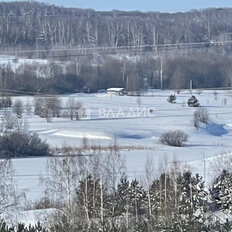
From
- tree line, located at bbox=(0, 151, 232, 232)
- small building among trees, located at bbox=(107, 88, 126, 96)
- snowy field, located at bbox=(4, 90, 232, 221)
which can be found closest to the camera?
tree line, located at bbox=(0, 151, 232, 232)

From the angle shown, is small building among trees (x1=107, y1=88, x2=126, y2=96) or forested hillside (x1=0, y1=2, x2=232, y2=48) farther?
forested hillside (x1=0, y1=2, x2=232, y2=48)

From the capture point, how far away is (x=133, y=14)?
54.6 metres

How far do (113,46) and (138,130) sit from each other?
56.0 ft

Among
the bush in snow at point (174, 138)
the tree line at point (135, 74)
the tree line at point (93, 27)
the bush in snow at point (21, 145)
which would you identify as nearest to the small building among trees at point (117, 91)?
the tree line at point (135, 74)

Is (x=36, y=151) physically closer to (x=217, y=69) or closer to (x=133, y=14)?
(x=217, y=69)

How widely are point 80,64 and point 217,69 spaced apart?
981 centimetres

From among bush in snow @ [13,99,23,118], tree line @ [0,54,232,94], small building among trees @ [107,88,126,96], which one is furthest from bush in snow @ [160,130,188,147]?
bush in snow @ [13,99,23,118]

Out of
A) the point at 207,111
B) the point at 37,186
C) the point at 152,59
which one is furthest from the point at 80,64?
the point at 37,186

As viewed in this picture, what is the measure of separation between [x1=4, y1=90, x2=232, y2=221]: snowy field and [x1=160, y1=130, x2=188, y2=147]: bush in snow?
1.01ft

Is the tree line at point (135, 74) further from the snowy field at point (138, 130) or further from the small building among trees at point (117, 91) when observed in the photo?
the small building among trees at point (117, 91)

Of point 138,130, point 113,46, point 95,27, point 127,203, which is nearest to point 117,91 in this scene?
point 138,130

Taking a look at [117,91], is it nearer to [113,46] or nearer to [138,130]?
[138,130]

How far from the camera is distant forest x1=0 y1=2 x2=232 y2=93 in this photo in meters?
30.8

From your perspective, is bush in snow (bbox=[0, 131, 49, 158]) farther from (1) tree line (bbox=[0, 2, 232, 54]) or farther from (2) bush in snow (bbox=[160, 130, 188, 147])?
(1) tree line (bbox=[0, 2, 232, 54])
